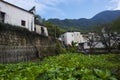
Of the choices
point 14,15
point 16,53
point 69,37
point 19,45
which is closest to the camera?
point 16,53

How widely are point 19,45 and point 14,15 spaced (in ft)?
20.9

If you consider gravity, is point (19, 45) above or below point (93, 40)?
below

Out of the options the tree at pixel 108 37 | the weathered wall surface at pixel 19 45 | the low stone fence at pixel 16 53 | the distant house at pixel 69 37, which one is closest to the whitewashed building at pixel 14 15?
the weathered wall surface at pixel 19 45

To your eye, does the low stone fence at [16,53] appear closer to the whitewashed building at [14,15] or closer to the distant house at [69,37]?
the whitewashed building at [14,15]

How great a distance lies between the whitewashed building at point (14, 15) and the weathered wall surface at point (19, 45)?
330 cm

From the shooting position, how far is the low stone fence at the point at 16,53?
16.8 m

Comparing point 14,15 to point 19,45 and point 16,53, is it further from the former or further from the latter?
point 16,53

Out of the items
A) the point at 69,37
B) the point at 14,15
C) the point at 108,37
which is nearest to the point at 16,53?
the point at 14,15

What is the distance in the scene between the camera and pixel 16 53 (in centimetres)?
1870

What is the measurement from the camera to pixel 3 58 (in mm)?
16625

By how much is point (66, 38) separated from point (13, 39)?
1888 inches

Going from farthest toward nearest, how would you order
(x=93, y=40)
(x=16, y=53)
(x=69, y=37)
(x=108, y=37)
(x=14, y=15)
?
1. (x=69, y=37)
2. (x=93, y=40)
3. (x=108, y=37)
4. (x=14, y=15)
5. (x=16, y=53)

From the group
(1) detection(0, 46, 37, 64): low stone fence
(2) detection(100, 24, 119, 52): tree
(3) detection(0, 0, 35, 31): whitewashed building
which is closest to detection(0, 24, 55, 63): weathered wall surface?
(1) detection(0, 46, 37, 64): low stone fence

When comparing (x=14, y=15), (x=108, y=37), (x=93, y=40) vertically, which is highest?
(x=14, y=15)
